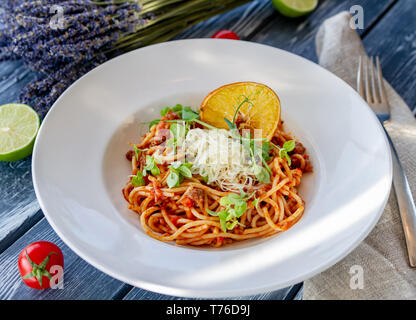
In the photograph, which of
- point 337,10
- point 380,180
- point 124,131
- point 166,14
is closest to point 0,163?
point 124,131

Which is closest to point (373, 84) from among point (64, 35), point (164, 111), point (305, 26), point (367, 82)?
point (367, 82)

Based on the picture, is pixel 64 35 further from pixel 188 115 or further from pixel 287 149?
pixel 287 149

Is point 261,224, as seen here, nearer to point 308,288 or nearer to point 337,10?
point 308,288

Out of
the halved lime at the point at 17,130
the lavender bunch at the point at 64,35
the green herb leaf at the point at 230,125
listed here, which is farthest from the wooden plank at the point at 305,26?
the halved lime at the point at 17,130

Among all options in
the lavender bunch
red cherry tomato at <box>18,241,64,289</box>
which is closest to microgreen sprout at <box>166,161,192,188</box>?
red cherry tomato at <box>18,241,64,289</box>

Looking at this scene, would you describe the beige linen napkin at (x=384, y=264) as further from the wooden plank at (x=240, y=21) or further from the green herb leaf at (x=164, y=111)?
the wooden plank at (x=240, y=21)
